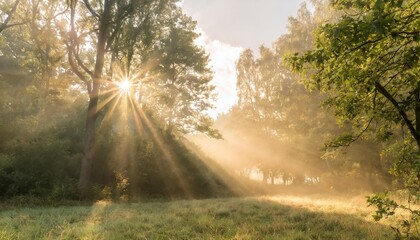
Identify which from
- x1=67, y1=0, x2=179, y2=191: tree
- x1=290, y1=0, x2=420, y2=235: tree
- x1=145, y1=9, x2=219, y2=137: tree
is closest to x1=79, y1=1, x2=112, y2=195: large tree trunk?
x1=67, y1=0, x2=179, y2=191: tree

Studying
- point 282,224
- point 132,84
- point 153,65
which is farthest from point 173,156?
point 282,224

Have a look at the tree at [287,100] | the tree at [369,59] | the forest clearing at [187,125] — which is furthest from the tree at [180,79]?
the tree at [369,59]

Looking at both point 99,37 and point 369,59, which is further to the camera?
point 99,37

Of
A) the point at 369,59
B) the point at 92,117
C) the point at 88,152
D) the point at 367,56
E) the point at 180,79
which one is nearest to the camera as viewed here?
the point at 367,56

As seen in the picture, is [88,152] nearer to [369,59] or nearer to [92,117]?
[92,117]

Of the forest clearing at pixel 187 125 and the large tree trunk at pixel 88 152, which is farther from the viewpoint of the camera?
the large tree trunk at pixel 88 152

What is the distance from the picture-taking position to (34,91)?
29297 millimetres

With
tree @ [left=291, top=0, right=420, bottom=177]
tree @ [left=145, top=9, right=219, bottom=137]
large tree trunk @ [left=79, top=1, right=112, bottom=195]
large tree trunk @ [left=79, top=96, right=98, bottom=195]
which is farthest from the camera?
tree @ [left=145, top=9, right=219, bottom=137]

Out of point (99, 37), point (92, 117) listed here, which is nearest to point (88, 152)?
point (92, 117)

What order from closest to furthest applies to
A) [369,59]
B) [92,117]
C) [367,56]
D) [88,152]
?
[367,56], [369,59], [88,152], [92,117]

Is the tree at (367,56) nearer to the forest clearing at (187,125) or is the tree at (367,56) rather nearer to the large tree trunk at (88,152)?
the forest clearing at (187,125)

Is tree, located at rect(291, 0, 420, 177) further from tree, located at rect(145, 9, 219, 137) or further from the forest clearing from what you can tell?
tree, located at rect(145, 9, 219, 137)

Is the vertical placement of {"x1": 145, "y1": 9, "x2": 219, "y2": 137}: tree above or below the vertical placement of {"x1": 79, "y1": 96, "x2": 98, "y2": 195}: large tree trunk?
above

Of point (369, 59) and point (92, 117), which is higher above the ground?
point (92, 117)
